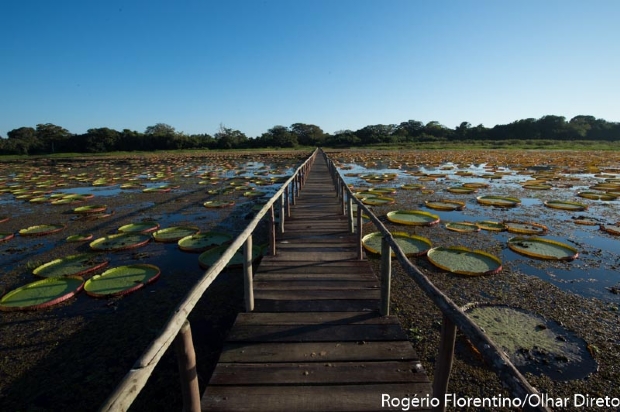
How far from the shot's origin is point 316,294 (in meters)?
3.24

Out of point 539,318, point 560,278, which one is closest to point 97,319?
point 539,318

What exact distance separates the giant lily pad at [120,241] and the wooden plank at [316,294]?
3.80 metres

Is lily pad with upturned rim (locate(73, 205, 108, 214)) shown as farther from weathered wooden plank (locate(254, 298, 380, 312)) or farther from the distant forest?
the distant forest

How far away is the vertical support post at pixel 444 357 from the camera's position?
5.24 feet

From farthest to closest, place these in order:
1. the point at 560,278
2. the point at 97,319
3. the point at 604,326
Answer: the point at 560,278 → the point at 97,319 → the point at 604,326

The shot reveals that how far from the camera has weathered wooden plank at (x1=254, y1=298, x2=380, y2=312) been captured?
295cm

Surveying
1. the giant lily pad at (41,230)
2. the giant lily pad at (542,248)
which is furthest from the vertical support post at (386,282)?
the giant lily pad at (41,230)

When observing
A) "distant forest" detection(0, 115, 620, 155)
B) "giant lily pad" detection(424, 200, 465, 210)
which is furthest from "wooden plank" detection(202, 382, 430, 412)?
"distant forest" detection(0, 115, 620, 155)

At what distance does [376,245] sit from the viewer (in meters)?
5.52

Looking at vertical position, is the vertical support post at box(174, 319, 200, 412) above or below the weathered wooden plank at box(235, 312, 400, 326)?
above

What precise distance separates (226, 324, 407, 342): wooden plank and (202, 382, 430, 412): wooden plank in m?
0.50

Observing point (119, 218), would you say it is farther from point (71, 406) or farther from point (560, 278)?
point (560, 278)

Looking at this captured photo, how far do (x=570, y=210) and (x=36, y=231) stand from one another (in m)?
13.3

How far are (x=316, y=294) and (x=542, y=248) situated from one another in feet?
14.3
